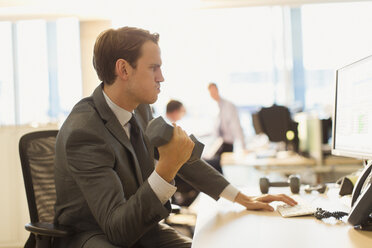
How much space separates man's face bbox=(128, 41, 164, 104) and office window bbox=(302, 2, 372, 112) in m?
4.74

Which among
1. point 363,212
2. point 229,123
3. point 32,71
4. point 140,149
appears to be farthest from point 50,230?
point 229,123

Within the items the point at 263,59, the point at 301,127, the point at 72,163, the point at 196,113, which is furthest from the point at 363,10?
the point at 72,163

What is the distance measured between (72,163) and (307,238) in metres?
0.75

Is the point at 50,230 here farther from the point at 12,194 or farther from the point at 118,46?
the point at 12,194

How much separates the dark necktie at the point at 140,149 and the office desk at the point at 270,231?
0.26 m

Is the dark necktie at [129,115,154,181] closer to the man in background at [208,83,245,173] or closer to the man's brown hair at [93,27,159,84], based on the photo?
the man's brown hair at [93,27,159,84]

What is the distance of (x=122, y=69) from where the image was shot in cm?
148

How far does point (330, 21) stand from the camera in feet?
19.1

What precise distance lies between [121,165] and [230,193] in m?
0.49

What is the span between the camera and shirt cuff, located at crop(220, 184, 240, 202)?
5.15ft

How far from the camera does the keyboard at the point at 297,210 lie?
4.38 feet

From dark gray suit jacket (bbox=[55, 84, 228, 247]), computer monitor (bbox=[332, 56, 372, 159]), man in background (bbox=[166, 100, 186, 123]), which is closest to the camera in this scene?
dark gray suit jacket (bbox=[55, 84, 228, 247])

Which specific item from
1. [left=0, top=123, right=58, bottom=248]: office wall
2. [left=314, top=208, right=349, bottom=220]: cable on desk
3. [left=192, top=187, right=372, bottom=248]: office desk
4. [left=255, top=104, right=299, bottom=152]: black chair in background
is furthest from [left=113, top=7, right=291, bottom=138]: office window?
[left=314, top=208, right=349, bottom=220]: cable on desk

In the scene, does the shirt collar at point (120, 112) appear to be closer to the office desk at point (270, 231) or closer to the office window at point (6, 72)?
the office desk at point (270, 231)
